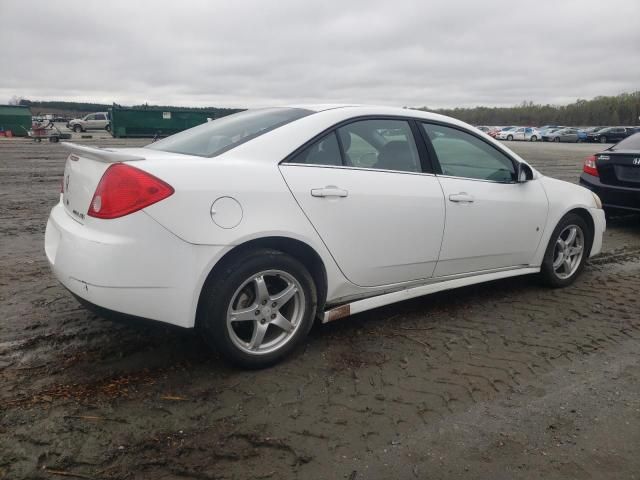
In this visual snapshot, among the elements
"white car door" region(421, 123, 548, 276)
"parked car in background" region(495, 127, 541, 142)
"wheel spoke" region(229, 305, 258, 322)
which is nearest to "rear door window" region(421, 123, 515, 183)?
"white car door" region(421, 123, 548, 276)

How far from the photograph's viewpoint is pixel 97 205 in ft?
8.97

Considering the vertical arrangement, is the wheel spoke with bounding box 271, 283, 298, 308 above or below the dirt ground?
above

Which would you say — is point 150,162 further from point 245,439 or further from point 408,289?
point 408,289

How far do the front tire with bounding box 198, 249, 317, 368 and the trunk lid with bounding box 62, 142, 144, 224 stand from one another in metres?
0.80

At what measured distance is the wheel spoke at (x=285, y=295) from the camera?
301 centimetres

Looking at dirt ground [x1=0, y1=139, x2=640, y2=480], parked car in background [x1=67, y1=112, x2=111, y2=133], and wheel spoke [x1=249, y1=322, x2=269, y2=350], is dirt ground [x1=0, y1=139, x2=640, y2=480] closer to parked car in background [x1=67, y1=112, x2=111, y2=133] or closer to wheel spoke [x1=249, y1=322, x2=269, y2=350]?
Answer: wheel spoke [x1=249, y1=322, x2=269, y2=350]

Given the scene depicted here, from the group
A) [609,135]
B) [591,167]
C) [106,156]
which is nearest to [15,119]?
[591,167]

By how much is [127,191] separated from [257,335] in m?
1.05

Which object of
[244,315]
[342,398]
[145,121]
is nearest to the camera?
[342,398]

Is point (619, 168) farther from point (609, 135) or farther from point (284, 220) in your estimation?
point (609, 135)

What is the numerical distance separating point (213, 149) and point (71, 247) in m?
0.96

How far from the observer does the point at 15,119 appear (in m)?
31.4

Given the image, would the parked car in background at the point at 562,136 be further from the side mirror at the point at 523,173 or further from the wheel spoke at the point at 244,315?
the wheel spoke at the point at 244,315

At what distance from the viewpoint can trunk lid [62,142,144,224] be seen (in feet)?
9.21
